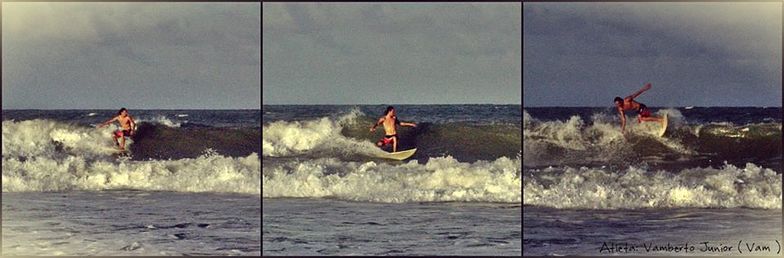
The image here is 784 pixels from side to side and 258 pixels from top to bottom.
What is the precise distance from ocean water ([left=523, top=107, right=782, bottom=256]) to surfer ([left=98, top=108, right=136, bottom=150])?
3169 millimetres

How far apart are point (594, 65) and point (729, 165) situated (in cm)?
138

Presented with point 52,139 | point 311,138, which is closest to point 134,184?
point 52,139

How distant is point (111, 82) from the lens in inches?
309

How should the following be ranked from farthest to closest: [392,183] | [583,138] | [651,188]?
[583,138] < [392,183] < [651,188]

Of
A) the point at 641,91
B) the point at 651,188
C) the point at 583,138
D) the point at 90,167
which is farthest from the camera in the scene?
the point at 90,167

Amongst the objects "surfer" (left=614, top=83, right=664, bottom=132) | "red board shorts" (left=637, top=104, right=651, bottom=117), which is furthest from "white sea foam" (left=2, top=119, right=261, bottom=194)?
"red board shorts" (left=637, top=104, right=651, bottom=117)

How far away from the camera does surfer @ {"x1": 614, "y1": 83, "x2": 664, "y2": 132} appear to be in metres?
7.58

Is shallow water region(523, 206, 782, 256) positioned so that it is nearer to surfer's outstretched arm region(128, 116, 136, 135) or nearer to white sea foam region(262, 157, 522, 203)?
white sea foam region(262, 157, 522, 203)

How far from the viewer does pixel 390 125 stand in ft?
25.9

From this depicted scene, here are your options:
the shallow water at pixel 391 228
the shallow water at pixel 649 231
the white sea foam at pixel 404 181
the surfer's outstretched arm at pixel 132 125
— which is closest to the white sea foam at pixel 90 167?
the surfer's outstretched arm at pixel 132 125

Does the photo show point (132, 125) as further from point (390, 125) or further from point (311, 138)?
point (390, 125)

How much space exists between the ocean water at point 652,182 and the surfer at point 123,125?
317cm

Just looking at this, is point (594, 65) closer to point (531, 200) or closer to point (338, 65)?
point (531, 200)

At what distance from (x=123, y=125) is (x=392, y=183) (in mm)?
2243
